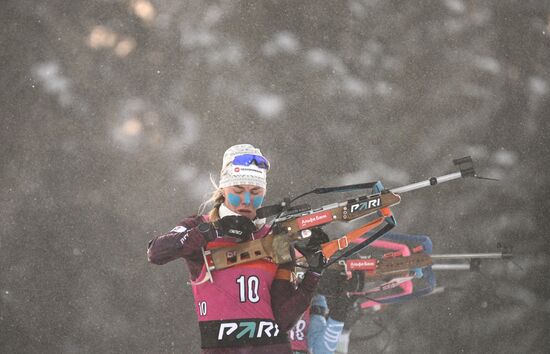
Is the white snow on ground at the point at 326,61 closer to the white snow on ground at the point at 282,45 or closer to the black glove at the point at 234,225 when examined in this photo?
the white snow on ground at the point at 282,45

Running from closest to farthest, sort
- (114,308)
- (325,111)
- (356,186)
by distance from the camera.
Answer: (356,186) < (114,308) < (325,111)

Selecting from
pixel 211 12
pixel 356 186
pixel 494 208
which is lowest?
pixel 356 186

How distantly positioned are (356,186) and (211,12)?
5.44 meters

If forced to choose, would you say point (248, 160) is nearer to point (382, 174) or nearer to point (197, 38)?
point (197, 38)

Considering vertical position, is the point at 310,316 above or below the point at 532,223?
below

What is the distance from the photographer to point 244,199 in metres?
4.37

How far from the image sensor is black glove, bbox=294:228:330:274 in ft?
13.7

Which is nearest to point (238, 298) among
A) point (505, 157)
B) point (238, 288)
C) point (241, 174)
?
point (238, 288)

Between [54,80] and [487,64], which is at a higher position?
[54,80]

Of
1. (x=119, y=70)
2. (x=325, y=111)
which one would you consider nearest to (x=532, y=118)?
(x=325, y=111)

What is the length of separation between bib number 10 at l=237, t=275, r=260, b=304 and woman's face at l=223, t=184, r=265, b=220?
449 millimetres

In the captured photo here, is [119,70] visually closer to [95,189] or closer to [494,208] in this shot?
[95,189]

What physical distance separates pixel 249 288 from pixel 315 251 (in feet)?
1.64

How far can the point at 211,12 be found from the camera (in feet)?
30.5
